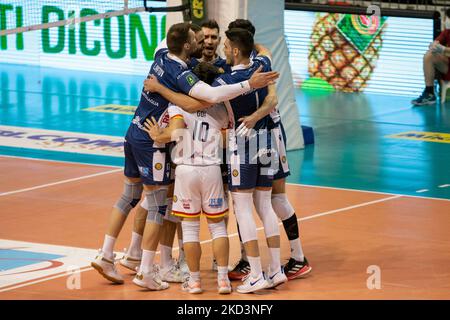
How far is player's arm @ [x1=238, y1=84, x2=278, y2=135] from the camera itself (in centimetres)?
925

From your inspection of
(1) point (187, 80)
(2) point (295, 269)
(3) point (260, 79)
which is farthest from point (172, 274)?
(3) point (260, 79)

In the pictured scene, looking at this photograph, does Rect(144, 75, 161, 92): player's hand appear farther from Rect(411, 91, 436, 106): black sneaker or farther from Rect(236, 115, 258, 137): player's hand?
Rect(411, 91, 436, 106): black sneaker

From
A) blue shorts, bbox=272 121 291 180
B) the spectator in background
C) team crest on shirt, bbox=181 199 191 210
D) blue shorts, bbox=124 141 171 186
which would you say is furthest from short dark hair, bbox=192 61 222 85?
the spectator in background

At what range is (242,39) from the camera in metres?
9.06

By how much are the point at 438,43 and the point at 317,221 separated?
9242 mm

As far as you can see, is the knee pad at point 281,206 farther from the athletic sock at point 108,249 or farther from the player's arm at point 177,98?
the athletic sock at point 108,249

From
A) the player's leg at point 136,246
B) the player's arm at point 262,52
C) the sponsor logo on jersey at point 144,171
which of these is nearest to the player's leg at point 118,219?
the player's leg at point 136,246

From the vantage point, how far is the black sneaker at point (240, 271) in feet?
32.1

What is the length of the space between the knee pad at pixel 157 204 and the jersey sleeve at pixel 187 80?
924 mm

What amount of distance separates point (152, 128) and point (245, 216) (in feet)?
3.53

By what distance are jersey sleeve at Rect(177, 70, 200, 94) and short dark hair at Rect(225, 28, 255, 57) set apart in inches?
17.3

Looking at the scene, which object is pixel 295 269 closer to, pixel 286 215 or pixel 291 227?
pixel 291 227

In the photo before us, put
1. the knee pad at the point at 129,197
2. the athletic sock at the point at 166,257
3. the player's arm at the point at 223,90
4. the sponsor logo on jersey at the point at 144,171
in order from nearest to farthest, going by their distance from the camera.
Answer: the player's arm at the point at 223,90 < the sponsor logo on jersey at the point at 144,171 < the athletic sock at the point at 166,257 < the knee pad at the point at 129,197
